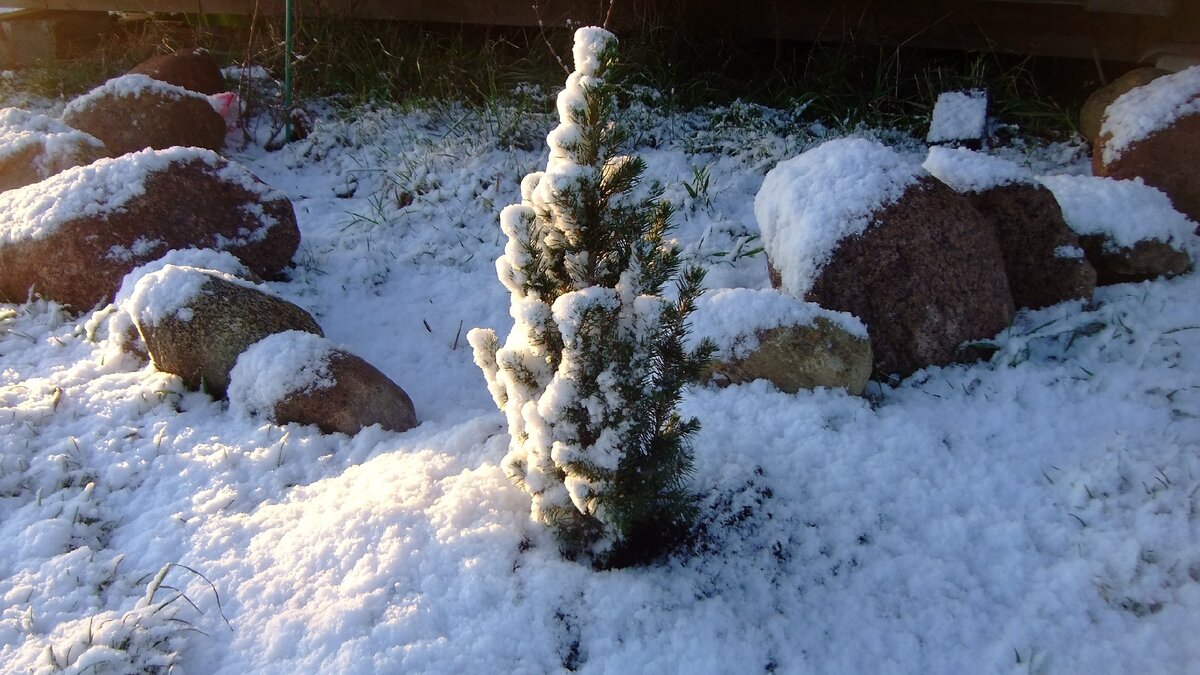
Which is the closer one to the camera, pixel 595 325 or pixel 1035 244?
pixel 595 325

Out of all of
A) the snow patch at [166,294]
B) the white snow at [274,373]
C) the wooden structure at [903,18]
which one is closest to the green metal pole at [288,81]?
the wooden structure at [903,18]

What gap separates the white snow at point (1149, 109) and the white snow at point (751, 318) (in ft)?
5.61

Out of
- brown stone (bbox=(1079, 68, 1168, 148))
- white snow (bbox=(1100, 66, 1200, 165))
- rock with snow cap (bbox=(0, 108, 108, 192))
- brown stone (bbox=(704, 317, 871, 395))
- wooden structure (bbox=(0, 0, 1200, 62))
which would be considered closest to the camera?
brown stone (bbox=(704, 317, 871, 395))

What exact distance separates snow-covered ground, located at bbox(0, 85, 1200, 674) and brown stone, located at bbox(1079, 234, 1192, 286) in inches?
2.9

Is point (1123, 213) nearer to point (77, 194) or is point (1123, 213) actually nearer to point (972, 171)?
point (972, 171)

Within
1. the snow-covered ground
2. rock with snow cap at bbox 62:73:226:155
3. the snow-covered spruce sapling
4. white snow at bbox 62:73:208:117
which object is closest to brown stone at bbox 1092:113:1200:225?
the snow-covered ground

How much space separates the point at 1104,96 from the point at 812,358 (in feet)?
8.62

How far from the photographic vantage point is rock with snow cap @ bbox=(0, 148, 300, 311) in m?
3.49

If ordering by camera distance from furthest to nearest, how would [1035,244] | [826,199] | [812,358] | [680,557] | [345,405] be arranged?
1. [1035,244]
2. [826,199]
3. [345,405]
4. [812,358]
5. [680,557]

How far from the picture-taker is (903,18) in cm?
493

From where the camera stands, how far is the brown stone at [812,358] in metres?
2.63

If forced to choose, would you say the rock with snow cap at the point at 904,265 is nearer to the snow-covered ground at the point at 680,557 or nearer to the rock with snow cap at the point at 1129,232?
the snow-covered ground at the point at 680,557

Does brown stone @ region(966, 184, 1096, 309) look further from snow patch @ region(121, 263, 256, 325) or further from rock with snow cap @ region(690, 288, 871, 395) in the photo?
snow patch @ region(121, 263, 256, 325)

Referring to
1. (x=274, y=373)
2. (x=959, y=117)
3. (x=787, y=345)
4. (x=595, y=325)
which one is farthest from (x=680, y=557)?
(x=959, y=117)
